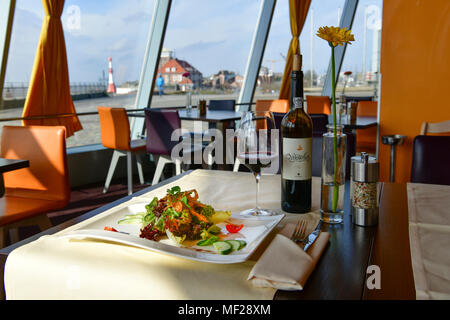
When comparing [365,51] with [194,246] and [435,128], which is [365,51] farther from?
[194,246]

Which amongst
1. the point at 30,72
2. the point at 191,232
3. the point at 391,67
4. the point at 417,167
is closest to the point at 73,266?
the point at 191,232

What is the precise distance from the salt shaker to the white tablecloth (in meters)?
0.32

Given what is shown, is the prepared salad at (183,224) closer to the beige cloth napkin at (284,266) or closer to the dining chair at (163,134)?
the beige cloth napkin at (284,266)

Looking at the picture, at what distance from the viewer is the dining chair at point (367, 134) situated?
4.04 metres

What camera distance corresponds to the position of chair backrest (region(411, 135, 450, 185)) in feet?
5.44

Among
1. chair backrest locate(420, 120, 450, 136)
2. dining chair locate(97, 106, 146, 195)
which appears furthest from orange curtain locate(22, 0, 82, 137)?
chair backrest locate(420, 120, 450, 136)

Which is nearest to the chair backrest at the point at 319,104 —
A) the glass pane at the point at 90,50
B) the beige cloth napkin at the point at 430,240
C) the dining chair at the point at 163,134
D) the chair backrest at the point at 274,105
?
the chair backrest at the point at 274,105

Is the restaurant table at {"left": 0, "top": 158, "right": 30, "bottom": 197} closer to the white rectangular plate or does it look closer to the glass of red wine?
the white rectangular plate

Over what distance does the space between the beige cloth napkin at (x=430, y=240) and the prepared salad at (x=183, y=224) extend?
0.30 metres

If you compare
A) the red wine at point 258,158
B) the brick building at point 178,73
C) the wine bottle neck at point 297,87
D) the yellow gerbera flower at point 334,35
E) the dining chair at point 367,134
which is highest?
the brick building at point 178,73

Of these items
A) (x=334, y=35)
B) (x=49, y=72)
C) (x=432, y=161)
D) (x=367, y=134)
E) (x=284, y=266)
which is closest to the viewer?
(x=284, y=266)

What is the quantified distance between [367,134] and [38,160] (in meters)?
3.22

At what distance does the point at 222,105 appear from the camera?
16.9 ft

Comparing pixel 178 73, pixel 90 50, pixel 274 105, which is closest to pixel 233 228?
pixel 274 105
